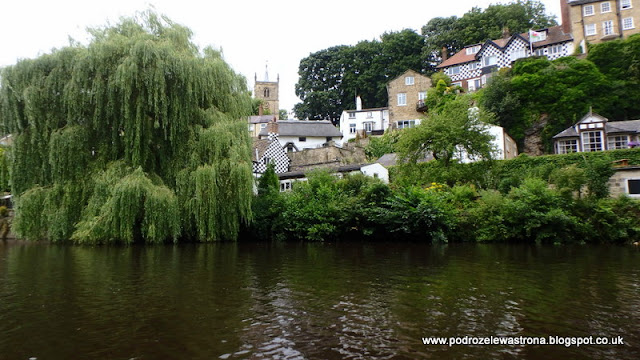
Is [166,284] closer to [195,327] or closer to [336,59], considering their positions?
[195,327]

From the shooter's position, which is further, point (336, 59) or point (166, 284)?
point (336, 59)

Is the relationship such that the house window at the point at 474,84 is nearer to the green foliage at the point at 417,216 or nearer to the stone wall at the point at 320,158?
the stone wall at the point at 320,158

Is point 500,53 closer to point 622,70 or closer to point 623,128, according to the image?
point 622,70

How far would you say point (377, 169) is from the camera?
34.9m

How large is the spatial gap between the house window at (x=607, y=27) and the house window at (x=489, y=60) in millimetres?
12227

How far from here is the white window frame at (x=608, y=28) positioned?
150 ft

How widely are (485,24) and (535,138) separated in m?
32.4

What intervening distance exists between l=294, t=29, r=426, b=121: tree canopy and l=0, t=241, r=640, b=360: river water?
60467 mm

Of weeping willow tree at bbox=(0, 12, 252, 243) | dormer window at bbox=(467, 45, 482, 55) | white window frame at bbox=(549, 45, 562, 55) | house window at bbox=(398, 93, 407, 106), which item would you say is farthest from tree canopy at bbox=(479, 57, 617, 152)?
weeping willow tree at bbox=(0, 12, 252, 243)

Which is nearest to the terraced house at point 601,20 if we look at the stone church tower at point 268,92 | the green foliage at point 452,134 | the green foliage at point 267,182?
the green foliage at point 452,134

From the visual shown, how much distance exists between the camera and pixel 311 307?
28.5ft

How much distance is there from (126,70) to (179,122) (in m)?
3.51

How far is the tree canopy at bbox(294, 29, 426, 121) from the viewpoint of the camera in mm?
72875

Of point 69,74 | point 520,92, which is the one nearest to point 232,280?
point 69,74
